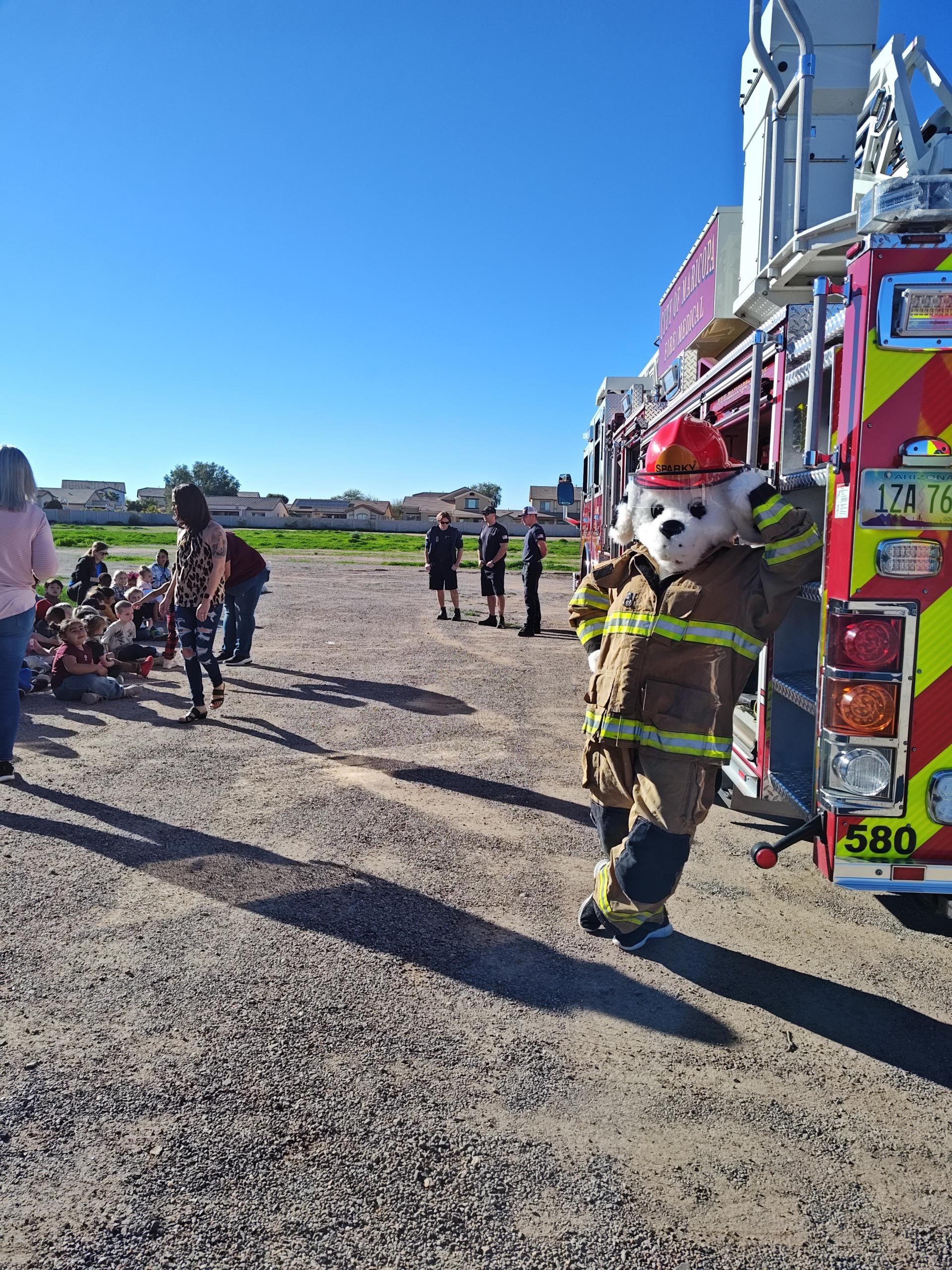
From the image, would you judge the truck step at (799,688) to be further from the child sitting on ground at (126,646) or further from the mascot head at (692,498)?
the child sitting on ground at (126,646)

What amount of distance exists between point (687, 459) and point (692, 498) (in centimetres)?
14

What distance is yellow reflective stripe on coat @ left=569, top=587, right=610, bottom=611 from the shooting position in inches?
142

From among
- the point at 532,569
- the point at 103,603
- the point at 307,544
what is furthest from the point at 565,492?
the point at 307,544

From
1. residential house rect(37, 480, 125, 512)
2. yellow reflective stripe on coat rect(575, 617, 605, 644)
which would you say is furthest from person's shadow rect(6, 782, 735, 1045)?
residential house rect(37, 480, 125, 512)

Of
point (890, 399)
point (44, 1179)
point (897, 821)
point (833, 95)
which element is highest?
point (833, 95)

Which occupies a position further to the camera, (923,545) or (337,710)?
(337,710)

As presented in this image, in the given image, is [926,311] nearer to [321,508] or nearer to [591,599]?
[591,599]

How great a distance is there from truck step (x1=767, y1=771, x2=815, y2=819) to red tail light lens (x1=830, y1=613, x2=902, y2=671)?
606 mm

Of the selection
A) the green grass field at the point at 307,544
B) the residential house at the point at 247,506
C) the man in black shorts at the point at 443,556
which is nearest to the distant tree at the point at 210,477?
the residential house at the point at 247,506

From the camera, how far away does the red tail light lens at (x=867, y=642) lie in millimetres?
2941

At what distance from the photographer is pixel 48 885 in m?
4.12

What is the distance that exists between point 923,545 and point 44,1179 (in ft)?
9.96

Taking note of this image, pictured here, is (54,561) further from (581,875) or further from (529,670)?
(529,670)

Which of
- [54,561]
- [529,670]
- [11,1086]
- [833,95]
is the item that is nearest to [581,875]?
[11,1086]
